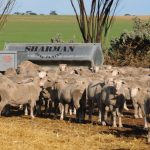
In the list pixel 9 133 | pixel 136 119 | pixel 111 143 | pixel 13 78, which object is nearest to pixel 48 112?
pixel 13 78

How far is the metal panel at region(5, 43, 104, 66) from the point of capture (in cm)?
2738

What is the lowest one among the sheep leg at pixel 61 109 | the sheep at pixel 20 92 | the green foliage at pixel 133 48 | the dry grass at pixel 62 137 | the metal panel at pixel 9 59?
the dry grass at pixel 62 137

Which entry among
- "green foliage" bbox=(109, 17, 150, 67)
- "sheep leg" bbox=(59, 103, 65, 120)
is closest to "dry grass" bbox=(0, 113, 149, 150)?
"sheep leg" bbox=(59, 103, 65, 120)

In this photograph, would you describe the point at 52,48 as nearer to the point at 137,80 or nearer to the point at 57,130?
the point at 137,80

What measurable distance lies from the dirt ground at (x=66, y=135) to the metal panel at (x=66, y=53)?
8.33 m

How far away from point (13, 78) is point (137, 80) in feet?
15.7

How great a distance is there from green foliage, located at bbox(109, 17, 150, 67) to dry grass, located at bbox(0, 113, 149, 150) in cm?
1683

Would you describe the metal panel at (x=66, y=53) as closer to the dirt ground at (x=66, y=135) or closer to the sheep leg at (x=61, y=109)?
the sheep leg at (x=61, y=109)

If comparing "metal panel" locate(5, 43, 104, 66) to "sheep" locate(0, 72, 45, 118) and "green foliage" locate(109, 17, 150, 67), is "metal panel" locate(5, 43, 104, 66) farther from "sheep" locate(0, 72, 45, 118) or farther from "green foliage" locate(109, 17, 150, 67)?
"sheep" locate(0, 72, 45, 118)

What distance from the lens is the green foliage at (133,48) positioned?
34750mm

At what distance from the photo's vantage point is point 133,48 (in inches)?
1448

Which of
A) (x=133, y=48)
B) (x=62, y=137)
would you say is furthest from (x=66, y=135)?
(x=133, y=48)

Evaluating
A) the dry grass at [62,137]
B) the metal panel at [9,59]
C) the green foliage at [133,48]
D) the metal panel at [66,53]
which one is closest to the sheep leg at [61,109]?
the dry grass at [62,137]

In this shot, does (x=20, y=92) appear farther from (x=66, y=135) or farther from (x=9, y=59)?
(x=9, y=59)
